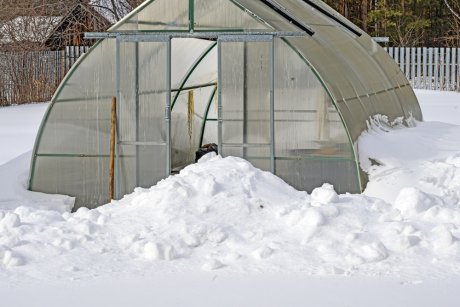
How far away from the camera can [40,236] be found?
8555mm

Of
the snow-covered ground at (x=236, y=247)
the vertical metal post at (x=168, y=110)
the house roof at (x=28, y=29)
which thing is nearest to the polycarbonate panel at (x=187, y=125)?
the vertical metal post at (x=168, y=110)

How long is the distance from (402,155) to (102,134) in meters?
3.53

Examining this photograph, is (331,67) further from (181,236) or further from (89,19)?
(89,19)

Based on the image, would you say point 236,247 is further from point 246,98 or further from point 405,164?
point 405,164

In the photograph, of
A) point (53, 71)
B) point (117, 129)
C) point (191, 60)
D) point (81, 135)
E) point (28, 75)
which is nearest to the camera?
point (117, 129)

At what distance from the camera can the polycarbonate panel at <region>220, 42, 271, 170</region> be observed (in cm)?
1093

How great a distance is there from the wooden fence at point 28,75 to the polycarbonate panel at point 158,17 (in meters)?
14.4

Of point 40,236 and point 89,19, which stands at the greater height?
point 89,19

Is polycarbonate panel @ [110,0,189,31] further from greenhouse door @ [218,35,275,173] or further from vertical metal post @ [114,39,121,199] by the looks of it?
greenhouse door @ [218,35,275,173]

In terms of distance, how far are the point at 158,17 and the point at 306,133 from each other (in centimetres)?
213

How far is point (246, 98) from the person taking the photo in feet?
36.1

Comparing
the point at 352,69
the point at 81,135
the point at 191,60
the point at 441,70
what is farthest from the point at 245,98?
the point at 441,70

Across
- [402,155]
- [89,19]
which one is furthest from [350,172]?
[89,19]

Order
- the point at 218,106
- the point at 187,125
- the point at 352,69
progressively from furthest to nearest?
the point at 187,125 → the point at 352,69 → the point at 218,106
